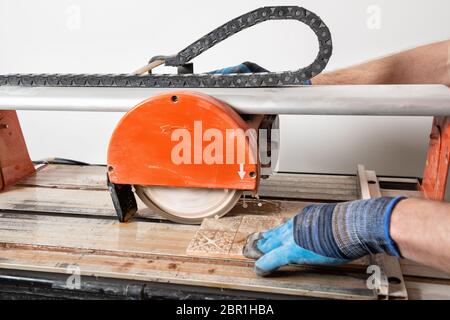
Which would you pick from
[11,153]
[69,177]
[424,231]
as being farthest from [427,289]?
[11,153]

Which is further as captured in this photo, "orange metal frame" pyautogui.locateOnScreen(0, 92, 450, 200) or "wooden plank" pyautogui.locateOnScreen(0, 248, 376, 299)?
"orange metal frame" pyautogui.locateOnScreen(0, 92, 450, 200)

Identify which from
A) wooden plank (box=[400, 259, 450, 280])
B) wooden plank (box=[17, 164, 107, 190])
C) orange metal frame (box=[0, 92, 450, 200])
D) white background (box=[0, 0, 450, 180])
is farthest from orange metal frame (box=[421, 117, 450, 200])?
wooden plank (box=[17, 164, 107, 190])

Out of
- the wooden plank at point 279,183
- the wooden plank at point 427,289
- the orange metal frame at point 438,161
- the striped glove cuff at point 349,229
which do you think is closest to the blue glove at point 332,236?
the striped glove cuff at point 349,229

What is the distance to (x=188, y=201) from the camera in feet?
4.10

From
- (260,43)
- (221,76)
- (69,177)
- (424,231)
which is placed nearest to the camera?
(424,231)

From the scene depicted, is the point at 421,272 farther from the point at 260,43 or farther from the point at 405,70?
the point at 260,43

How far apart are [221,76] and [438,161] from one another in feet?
2.01

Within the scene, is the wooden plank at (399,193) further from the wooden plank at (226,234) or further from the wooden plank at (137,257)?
the wooden plank at (137,257)

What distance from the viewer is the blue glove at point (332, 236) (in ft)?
2.99

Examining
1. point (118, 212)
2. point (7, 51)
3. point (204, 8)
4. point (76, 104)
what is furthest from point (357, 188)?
point (7, 51)

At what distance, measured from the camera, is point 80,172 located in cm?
173

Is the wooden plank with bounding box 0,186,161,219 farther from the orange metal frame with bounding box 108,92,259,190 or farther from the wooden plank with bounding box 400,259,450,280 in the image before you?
the wooden plank with bounding box 400,259,450,280

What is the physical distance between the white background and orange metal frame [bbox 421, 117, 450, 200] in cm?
72

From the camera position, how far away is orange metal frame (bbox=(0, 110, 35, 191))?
1.56 meters
